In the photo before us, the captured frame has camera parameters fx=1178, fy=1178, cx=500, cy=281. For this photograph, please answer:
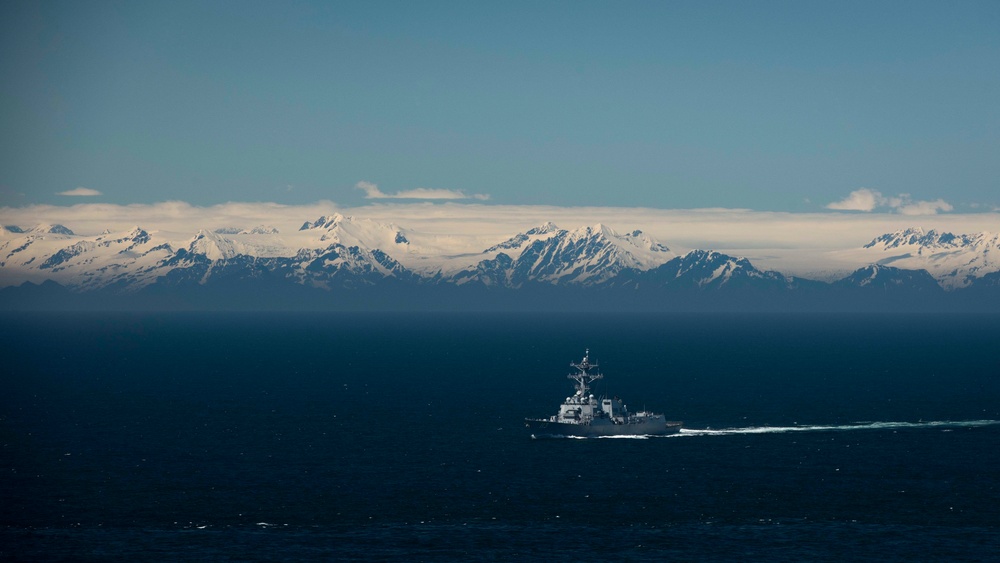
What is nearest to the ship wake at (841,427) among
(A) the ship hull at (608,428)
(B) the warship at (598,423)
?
(A) the ship hull at (608,428)

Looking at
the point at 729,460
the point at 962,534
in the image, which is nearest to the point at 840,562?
the point at 962,534

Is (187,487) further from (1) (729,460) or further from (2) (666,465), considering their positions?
(1) (729,460)

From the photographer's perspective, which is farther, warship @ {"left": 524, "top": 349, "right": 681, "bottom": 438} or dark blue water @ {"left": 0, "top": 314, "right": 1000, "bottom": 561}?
warship @ {"left": 524, "top": 349, "right": 681, "bottom": 438}

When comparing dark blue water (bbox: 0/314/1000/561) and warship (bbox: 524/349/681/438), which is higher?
warship (bbox: 524/349/681/438)

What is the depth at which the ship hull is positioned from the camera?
595 feet

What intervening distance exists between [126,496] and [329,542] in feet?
103

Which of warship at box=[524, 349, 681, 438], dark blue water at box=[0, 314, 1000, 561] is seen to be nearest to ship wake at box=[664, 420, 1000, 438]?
dark blue water at box=[0, 314, 1000, 561]

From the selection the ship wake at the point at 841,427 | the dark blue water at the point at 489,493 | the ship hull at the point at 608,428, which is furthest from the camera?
the ship wake at the point at 841,427

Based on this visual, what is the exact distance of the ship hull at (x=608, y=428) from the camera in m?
181

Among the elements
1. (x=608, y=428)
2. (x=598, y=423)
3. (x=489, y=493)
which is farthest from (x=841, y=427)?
(x=489, y=493)

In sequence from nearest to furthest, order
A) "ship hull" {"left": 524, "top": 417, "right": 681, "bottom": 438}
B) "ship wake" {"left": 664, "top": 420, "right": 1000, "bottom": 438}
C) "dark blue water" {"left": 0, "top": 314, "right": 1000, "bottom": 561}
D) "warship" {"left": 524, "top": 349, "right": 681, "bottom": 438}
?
"dark blue water" {"left": 0, "top": 314, "right": 1000, "bottom": 561} → "ship hull" {"left": 524, "top": 417, "right": 681, "bottom": 438} → "warship" {"left": 524, "top": 349, "right": 681, "bottom": 438} → "ship wake" {"left": 664, "top": 420, "right": 1000, "bottom": 438}

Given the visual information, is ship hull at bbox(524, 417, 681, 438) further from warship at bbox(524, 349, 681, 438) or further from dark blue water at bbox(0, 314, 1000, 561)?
dark blue water at bbox(0, 314, 1000, 561)

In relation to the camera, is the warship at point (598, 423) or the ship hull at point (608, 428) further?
the warship at point (598, 423)

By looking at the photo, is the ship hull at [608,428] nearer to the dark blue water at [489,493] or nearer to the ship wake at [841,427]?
the ship wake at [841,427]
